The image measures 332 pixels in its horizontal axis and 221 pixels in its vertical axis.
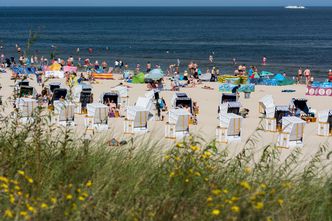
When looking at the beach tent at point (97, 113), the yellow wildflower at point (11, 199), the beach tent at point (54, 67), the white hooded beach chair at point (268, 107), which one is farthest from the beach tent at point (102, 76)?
the yellow wildflower at point (11, 199)

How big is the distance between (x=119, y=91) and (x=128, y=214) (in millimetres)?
21394

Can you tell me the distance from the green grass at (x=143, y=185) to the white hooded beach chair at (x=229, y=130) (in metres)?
11.2

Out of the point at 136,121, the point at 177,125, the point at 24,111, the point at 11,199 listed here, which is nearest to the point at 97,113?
the point at 136,121

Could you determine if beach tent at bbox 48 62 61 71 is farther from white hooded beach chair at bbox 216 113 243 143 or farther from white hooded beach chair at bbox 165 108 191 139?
white hooded beach chair at bbox 216 113 243 143

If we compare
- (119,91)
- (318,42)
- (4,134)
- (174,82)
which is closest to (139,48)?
(318,42)

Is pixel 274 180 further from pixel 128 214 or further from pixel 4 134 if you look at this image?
pixel 4 134

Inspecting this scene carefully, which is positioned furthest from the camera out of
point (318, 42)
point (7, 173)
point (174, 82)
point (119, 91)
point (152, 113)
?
point (318, 42)

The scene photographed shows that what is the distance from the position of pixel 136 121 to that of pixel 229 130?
2955 millimetres

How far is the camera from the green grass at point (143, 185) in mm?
4391

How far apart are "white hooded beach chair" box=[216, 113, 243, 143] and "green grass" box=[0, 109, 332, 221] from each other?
440 inches

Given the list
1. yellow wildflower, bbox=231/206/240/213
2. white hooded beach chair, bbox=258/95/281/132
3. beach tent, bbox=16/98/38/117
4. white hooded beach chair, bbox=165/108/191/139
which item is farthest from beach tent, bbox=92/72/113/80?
yellow wildflower, bbox=231/206/240/213

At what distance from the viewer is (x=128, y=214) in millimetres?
4555

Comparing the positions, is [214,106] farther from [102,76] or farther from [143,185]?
[143,185]

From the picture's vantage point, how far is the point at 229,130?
17797 millimetres
